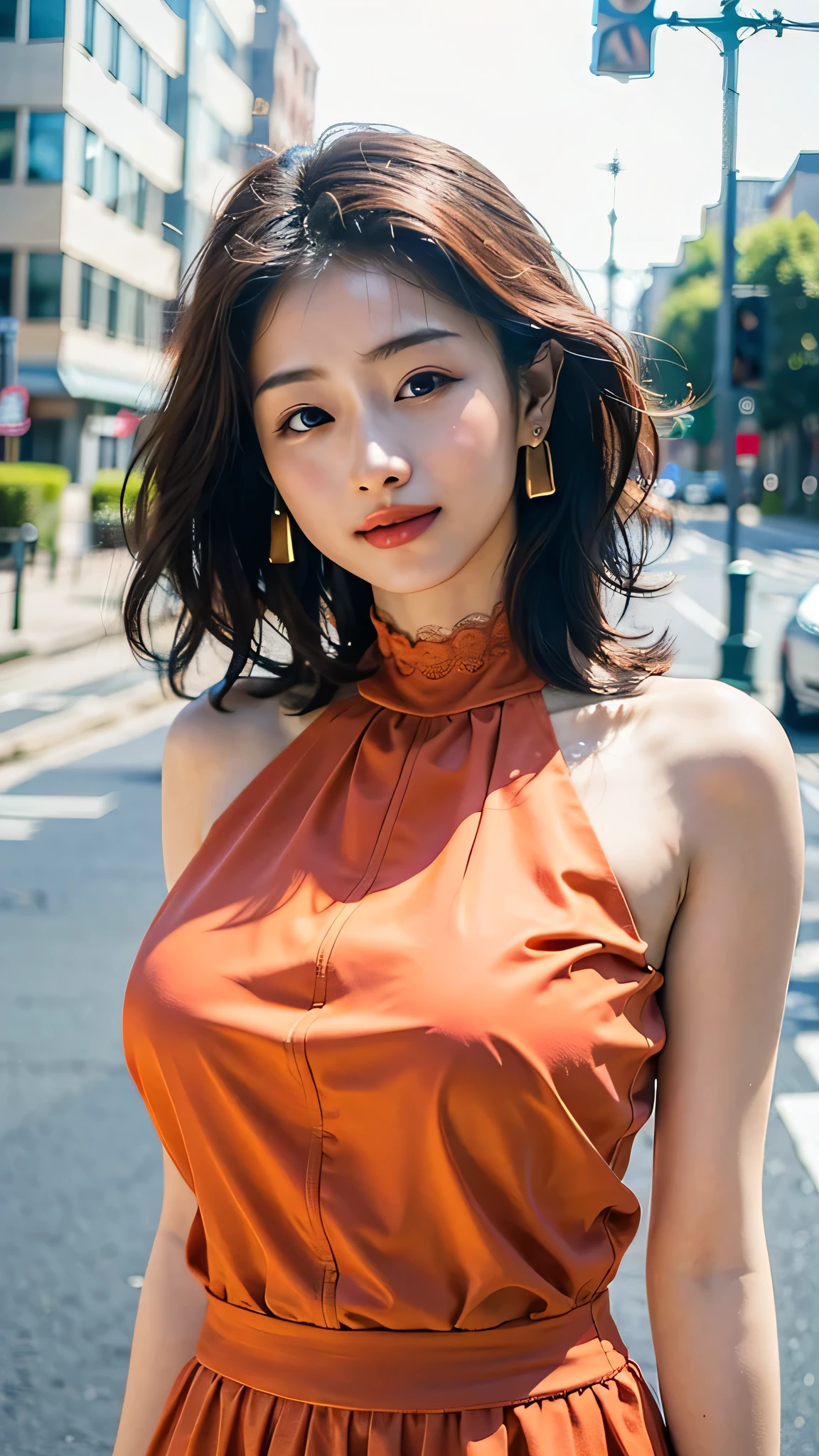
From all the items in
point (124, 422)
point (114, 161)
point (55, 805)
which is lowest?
point (55, 805)

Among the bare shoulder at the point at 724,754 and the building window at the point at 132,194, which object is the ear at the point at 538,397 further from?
the building window at the point at 132,194

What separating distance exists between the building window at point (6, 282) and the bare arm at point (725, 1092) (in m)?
0.93

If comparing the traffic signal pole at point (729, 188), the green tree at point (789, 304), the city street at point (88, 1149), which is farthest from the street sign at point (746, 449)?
the traffic signal pole at point (729, 188)

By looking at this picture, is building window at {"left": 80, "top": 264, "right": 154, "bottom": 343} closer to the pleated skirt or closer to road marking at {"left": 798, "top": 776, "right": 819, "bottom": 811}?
the pleated skirt

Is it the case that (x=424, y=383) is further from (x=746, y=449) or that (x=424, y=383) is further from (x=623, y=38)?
(x=746, y=449)

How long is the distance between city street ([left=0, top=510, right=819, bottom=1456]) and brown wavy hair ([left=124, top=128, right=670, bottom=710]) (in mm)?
101

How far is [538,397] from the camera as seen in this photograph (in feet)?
3.68

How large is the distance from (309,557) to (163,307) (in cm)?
27

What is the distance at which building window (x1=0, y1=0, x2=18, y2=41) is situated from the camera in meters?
1.33

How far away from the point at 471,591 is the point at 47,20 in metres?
0.70

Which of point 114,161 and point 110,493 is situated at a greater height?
point 114,161

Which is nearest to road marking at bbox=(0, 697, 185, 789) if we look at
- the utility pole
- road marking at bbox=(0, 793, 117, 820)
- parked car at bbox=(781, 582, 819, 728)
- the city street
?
road marking at bbox=(0, 793, 117, 820)

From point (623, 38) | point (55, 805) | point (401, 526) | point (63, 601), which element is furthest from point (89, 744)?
point (623, 38)

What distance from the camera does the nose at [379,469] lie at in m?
1.00
